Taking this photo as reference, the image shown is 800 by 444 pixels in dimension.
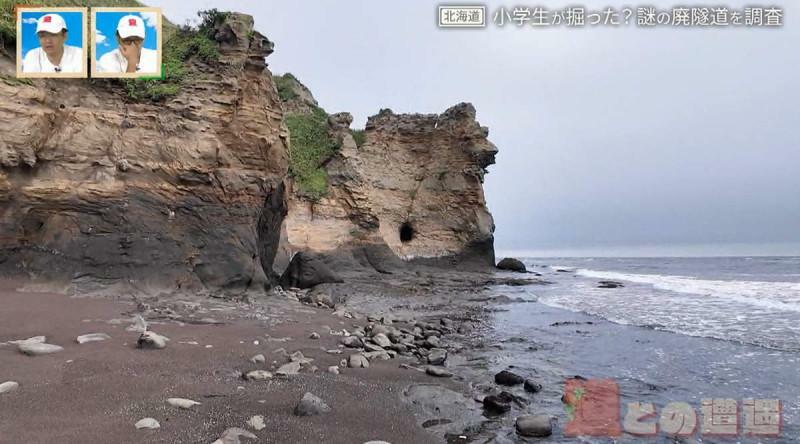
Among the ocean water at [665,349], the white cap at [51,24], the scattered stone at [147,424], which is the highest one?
the white cap at [51,24]

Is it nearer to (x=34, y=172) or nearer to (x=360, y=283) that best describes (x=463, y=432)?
(x=34, y=172)

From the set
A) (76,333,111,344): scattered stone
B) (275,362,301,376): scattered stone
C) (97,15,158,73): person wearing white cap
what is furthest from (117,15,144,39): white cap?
(275,362,301,376): scattered stone

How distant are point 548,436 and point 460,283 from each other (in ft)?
64.5

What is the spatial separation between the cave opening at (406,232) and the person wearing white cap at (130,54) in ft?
79.9

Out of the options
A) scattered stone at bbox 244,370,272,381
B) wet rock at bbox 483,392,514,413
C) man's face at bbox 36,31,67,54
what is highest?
man's face at bbox 36,31,67,54

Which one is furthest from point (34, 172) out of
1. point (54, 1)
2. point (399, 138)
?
point (399, 138)

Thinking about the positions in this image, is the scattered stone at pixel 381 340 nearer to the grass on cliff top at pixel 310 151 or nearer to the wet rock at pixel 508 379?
the wet rock at pixel 508 379

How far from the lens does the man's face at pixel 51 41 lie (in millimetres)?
9969

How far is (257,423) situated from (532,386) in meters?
3.89

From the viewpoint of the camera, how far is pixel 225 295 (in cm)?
1085

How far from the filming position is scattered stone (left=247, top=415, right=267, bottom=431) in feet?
12.0

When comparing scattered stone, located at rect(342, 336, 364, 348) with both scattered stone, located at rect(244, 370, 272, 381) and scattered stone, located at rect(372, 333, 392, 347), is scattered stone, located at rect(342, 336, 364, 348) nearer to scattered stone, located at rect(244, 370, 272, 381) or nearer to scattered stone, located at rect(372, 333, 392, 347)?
scattered stone, located at rect(372, 333, 392, 347)

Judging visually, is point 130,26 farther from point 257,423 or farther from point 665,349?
point 665,349

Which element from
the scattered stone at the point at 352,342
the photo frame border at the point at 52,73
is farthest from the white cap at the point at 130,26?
the scattered stone at the point at 352,342
